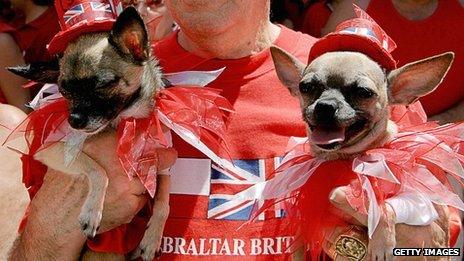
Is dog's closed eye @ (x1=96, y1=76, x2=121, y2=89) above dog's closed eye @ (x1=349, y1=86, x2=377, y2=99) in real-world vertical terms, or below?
below

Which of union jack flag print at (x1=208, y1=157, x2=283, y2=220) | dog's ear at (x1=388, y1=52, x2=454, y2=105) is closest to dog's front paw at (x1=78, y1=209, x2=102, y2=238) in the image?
union jack flag print at (x1=208, y1=157, x2=283, y2=220)

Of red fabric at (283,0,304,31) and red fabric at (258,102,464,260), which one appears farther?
red fabric at (283,0,304,31)

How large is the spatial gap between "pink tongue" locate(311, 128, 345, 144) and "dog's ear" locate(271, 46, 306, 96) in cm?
22

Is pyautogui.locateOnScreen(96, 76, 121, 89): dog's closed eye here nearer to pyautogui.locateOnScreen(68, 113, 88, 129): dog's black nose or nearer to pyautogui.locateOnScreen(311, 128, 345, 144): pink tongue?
pyautogui.locateOnScreen(68, 113, 88, 129): dog's black nose

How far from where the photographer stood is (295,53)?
264cm

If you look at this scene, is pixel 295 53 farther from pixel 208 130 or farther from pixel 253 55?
pixel 208 130

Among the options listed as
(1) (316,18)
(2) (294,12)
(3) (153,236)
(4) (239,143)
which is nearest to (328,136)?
(4) (239,143)

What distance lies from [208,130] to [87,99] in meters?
0.36

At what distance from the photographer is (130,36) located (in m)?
2.25

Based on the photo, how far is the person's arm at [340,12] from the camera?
3.45 metres

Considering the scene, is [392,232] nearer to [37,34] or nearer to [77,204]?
[77,204]

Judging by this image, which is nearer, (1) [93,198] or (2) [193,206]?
(1) [93,198]

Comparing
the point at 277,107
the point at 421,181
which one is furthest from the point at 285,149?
the point at 421,181

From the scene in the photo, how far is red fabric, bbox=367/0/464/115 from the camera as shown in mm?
3342
